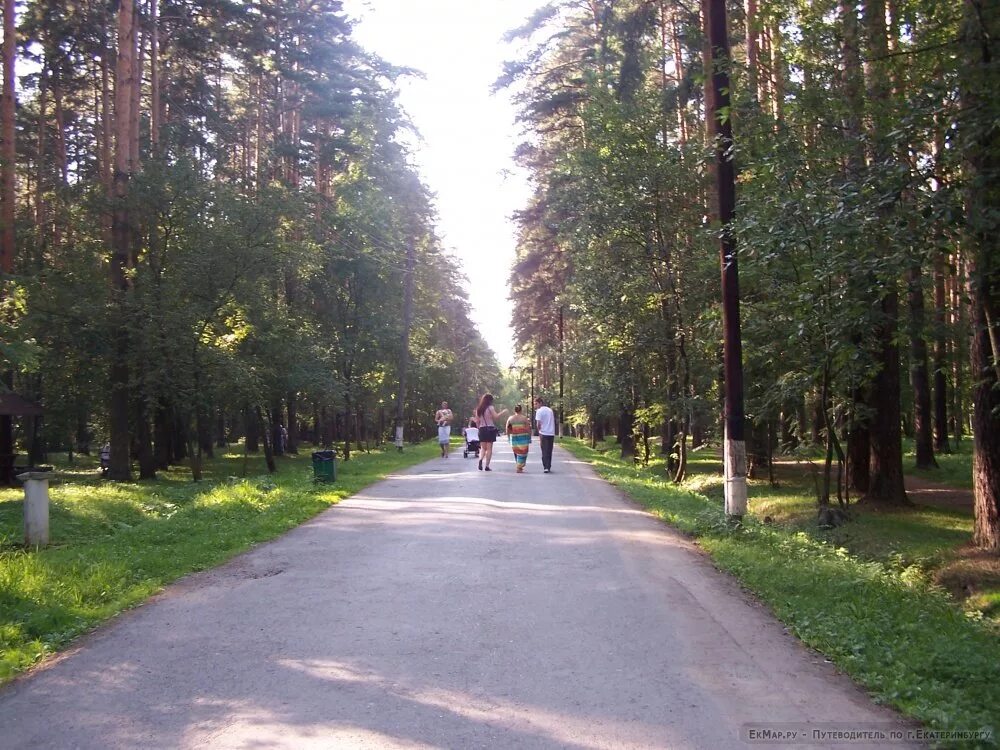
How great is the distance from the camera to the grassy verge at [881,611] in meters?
5.09

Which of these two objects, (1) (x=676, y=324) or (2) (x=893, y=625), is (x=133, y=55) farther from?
(2) (x=893, y=625)

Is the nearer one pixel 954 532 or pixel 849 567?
pixel 849 567

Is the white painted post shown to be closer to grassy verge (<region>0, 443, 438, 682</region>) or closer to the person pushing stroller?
grassy verge (<region>0, 443, 438, 682</region>)

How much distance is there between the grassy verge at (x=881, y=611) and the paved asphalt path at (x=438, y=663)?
0.90 ft

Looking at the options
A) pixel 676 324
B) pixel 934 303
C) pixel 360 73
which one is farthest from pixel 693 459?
pixel 360 73

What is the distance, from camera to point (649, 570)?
350 inches

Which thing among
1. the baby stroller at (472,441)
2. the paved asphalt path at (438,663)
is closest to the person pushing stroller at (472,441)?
the baby stroller at (472,441)

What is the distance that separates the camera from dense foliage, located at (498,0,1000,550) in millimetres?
7691

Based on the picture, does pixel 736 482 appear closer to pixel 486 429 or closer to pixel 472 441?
pixel 486 429

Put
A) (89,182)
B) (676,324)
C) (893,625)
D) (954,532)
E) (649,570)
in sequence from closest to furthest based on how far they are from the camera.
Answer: (893,625), (649,570), (954,532), (676,324), (89,182)

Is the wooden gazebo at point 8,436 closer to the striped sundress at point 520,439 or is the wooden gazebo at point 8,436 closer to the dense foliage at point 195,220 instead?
the dense foliage at point 195,220

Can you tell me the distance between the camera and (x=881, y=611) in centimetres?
707

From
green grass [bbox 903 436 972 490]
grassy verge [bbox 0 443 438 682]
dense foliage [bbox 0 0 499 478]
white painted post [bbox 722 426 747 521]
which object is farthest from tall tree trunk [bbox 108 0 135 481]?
green grass [bbox 903 436 972 490]

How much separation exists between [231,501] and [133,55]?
13.6m
